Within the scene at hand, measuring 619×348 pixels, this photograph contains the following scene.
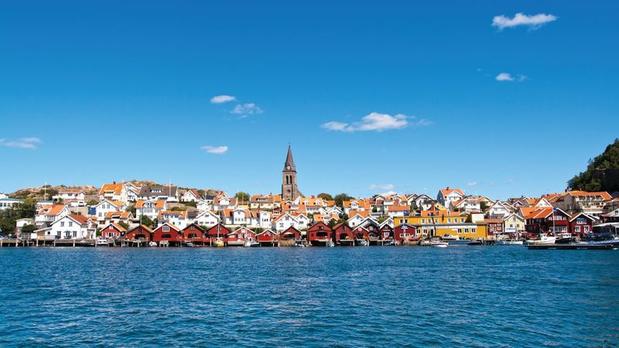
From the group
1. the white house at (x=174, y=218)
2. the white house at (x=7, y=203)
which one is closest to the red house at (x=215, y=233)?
the white house at (x=174, y=218)

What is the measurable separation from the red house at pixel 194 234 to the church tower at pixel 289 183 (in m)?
55.3

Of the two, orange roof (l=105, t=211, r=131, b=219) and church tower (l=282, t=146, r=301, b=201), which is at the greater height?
church tower (l=282, t=146, r=301, b=201)

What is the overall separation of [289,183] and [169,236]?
2369 inches

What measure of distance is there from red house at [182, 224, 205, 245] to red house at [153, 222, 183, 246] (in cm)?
105

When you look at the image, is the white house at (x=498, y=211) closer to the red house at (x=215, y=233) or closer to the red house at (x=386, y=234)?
the red house at (x=386, y=234)

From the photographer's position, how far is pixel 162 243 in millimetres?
100875

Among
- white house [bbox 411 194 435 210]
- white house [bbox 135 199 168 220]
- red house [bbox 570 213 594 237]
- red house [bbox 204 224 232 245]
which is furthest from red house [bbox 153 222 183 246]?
white house [bbox 411 194 435 210]

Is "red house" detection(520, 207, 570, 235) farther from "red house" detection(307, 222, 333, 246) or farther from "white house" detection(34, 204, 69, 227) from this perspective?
"white house" detection(34, 204, 69, 227)

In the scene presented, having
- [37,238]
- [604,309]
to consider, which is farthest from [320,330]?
[37,238]

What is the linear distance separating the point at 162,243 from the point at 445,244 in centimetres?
4942

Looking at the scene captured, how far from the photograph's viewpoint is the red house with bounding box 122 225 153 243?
101 m

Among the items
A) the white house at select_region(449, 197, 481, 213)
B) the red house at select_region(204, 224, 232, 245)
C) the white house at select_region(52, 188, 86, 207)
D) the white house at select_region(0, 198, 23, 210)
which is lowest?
the red house at select_region(204, 224, 232, 245)

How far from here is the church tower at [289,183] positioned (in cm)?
15650

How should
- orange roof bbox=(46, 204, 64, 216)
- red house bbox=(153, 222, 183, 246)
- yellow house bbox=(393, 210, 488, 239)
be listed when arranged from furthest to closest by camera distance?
1. orange roof bbox=(46, 204, 64, 216)
2. yellow house bbox=(393, 210, 488, 239)
3. red house bbox=(153, 222, 183, 246)
